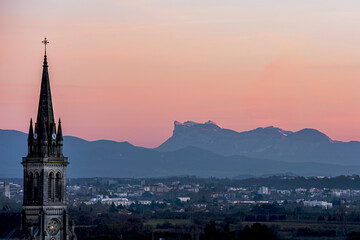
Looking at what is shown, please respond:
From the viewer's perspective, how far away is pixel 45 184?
90.6 m

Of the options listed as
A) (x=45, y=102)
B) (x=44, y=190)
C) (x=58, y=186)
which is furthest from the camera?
(x=45, y=102)

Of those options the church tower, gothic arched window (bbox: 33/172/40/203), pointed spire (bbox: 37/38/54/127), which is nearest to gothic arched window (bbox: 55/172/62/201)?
the church tower

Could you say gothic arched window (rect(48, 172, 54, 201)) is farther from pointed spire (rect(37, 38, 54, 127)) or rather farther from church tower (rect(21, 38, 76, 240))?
pointed spire (rect(37, 38, 54, 127))

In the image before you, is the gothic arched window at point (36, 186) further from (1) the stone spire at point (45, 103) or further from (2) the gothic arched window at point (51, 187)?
(1) the stone spire at point (45, 103)

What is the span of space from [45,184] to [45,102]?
22.9ft

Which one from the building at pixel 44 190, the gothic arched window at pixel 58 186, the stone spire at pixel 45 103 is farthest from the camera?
the stone spire at pixel 45 103

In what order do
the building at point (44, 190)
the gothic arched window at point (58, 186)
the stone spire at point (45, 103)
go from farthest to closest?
the stone spire at point (45, 103)
the gothic arched window at point (58, 186)
the building at point (44, 190)

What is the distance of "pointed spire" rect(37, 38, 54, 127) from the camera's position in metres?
92.6

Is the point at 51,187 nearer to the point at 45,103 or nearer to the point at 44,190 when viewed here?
the point at 44,190

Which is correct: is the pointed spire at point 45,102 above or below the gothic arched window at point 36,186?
above

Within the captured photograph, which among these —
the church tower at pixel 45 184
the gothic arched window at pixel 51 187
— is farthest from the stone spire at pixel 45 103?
the gothic arched window at pixel 51 187

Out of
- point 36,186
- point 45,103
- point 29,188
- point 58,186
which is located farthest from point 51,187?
point 45,103

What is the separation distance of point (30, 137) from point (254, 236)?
155 feet

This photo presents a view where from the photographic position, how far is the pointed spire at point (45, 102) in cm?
9256
